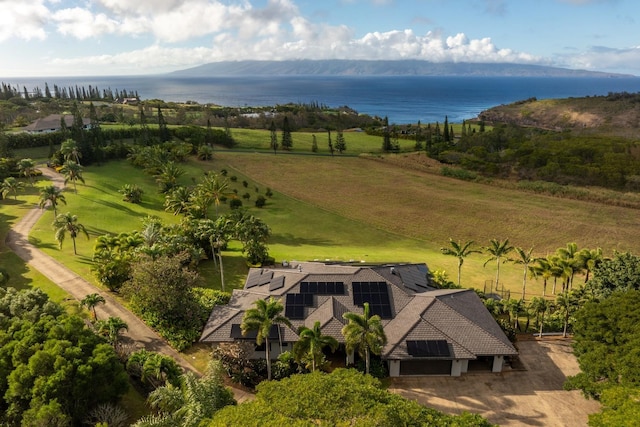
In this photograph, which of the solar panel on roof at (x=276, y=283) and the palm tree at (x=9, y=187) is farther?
the palm tree at (x=9, y=187)

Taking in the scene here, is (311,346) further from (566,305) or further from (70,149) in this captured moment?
(70,149)

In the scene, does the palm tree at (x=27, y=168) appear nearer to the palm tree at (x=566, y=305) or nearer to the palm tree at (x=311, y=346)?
→ the palm tree at (x=311, y=346)

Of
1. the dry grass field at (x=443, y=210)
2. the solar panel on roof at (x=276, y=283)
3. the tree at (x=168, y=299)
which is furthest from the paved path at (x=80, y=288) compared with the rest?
the dry grass field at (x=443, y=210)

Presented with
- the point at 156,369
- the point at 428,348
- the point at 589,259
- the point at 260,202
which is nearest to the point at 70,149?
the point at 260,202

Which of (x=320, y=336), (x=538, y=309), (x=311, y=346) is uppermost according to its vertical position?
(x=320, y=336)

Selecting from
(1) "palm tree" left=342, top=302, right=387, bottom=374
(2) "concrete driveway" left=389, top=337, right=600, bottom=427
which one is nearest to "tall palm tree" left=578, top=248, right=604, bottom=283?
(2) "concrete driveway" left=389, top=337, right=600, bottom=427

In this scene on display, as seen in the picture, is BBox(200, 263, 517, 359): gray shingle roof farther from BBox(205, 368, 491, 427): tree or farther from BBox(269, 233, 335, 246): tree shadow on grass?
BBox(269, 233, 335, 246): tree shadow on grass

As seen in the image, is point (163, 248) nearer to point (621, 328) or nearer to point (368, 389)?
point (368, 389)
